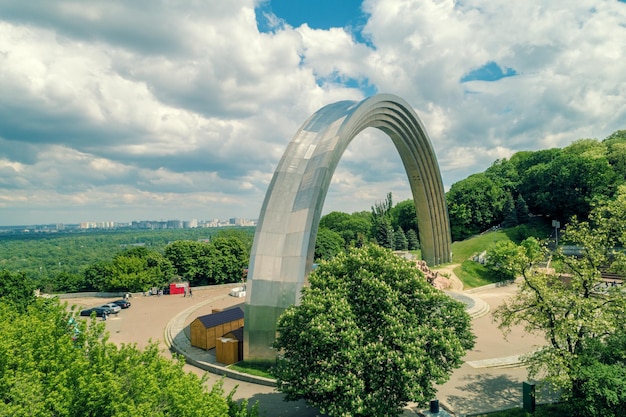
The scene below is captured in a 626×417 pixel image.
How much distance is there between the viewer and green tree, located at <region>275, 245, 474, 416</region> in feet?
39.8

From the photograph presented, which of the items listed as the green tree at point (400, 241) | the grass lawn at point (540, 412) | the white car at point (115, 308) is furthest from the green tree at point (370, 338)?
the green tree at point (400, 241)

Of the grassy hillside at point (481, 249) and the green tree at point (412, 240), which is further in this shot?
the green tree at point (412, 240)

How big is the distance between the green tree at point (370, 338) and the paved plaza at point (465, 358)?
7.50 feet

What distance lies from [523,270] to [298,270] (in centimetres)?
1099

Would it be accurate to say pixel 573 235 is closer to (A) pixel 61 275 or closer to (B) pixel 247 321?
(B) pixel 247 321

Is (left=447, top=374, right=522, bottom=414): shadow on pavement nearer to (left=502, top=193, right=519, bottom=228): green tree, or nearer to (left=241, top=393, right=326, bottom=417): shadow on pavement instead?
(left=241, top=393, right=326, bottom=417): shadow on pavement

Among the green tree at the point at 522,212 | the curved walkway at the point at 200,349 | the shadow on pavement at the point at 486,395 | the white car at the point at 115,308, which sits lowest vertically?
the white car at the point at 115,308

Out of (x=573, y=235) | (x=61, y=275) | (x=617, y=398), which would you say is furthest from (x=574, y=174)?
(x=61, y=275)

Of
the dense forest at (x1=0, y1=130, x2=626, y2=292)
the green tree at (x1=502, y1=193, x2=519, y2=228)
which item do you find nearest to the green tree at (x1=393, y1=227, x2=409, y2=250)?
the dense forest at (x1=0, y1=130, x2=626, y2=292)

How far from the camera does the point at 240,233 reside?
100 meters

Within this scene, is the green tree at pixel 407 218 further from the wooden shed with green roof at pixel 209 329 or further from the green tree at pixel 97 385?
the green tree at pixel 97 385

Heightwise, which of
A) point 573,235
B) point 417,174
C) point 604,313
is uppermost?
point 417,174

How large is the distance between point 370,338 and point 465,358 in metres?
12.2

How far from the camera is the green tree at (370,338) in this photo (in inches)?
478
